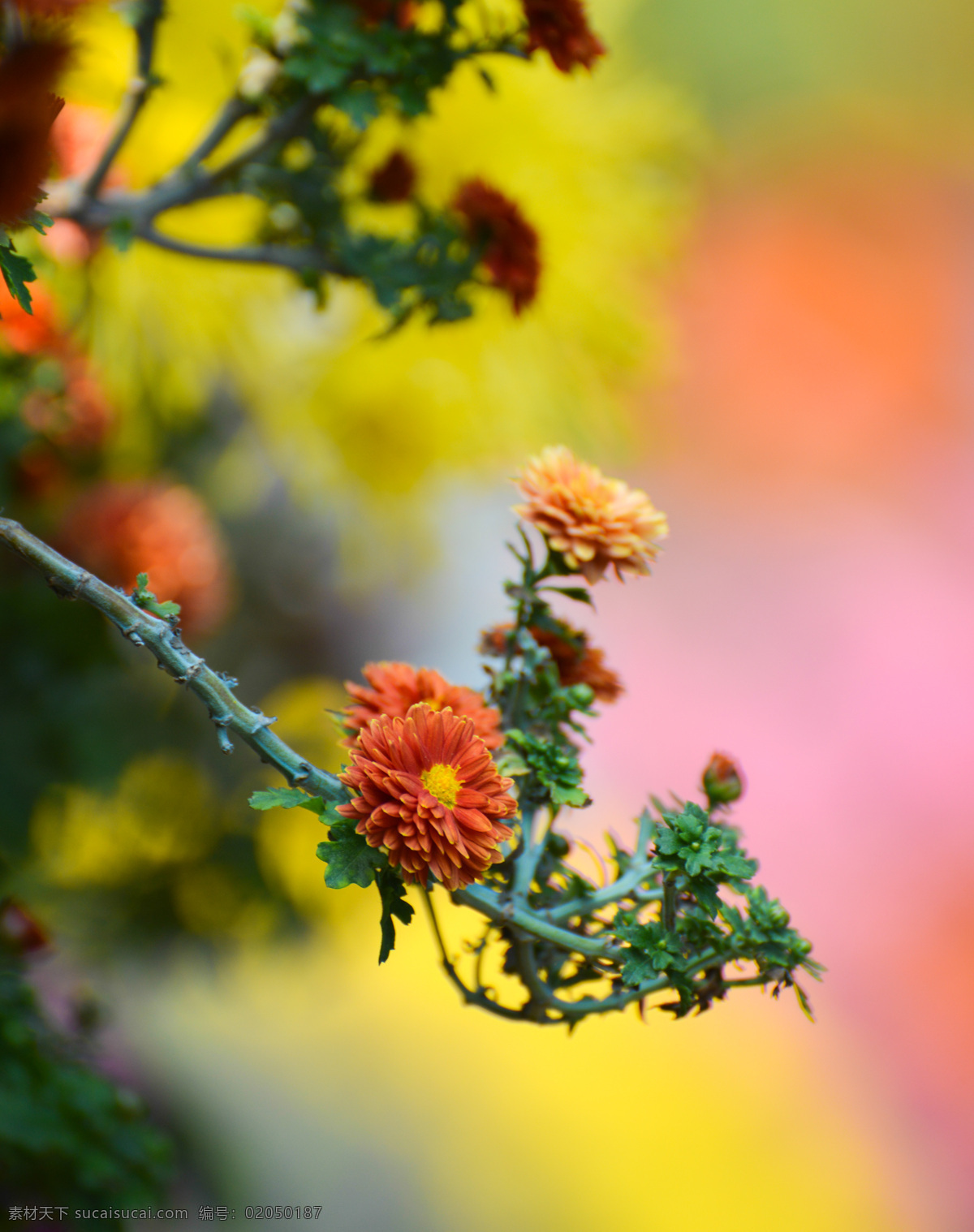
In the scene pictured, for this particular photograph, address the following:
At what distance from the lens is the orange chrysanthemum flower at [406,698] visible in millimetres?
275

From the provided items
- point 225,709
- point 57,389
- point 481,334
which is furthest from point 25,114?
point 481,334

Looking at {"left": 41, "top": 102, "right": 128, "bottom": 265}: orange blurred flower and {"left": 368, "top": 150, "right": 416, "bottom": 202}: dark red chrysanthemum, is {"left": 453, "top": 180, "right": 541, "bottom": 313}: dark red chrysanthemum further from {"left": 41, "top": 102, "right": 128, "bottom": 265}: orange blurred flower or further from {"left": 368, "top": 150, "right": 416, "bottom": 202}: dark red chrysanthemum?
{"left": 41, "top": 102, "right": 128, "bottom": 265}: orange blurred flower

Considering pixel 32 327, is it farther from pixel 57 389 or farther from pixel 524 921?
pixel 524 921

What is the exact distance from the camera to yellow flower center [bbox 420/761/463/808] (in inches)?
9.2

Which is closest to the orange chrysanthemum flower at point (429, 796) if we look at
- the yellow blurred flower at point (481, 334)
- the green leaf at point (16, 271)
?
the green leaf at point (16, 271)

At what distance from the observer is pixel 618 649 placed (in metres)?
1.58

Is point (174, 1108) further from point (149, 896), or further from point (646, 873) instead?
point (646, 873)

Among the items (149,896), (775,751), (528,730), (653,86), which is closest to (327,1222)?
(149,896)

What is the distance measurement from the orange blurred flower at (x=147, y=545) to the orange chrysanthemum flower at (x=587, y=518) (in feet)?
1.27

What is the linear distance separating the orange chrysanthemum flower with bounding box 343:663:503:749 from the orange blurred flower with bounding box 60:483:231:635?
1.21 ft

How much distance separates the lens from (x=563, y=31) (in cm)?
39

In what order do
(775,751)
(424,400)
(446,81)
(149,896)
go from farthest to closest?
(775,751), (424,400), (149,896), (446,81)

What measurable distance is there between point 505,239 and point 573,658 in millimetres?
→ 242

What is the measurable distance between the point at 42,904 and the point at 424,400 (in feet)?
2.13
